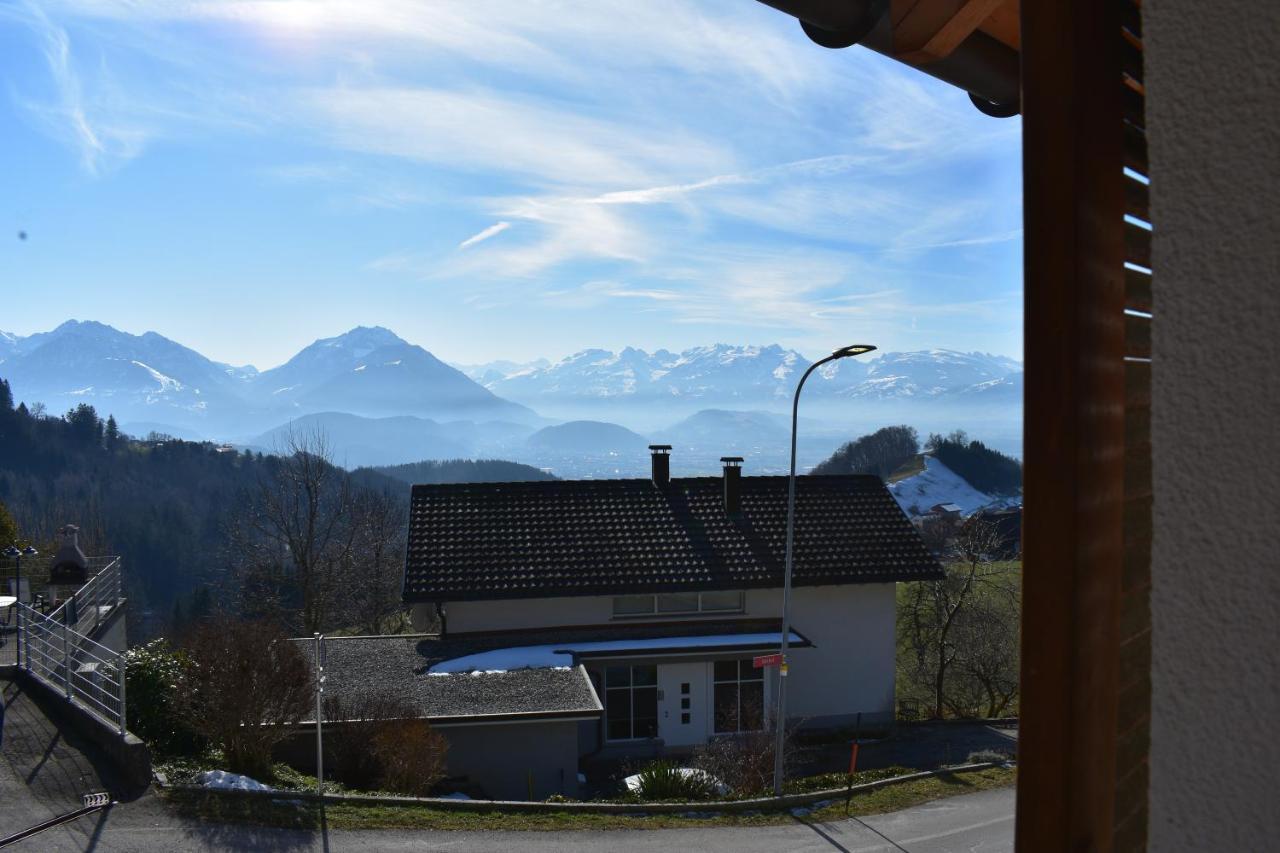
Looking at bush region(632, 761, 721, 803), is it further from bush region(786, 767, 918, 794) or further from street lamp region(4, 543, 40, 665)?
street lamp region(4, 543, 40, 665)

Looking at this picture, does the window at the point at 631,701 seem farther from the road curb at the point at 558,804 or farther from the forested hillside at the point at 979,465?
the forested hillside at the point at 979,465

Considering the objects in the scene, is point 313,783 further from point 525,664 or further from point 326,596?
point 326,596

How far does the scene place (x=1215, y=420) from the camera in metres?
1.17

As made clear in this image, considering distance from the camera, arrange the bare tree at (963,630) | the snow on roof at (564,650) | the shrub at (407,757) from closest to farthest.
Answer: the shrub at (407,757) → the snow on roof at (564,650) → the bare tree at (963,630)

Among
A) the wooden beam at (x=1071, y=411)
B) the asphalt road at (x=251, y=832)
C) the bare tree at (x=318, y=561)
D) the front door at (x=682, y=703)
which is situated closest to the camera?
the wooden beam at (x=1071, y=411)

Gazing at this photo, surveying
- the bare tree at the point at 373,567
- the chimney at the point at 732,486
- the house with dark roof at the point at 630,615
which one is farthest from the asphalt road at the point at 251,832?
the bare tree at the point at 373,567

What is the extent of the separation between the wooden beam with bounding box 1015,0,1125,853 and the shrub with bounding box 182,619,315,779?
53.3 feet

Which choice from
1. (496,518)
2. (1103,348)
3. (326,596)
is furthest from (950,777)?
(326,596)

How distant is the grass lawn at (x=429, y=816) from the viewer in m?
13.3

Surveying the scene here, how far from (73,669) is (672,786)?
32.5 feet

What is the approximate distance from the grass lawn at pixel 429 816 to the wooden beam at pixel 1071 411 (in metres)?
13.8

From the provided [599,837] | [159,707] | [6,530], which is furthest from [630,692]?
[6,530]

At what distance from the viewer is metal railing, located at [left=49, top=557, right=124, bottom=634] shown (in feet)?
63.6

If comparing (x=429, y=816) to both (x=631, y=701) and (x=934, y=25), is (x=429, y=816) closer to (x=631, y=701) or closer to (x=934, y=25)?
(x=631, y=701)
